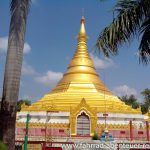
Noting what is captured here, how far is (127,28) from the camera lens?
884 cm

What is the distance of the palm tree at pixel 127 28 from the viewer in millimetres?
8688

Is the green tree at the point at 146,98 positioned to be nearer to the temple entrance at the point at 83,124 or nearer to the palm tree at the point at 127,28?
the temple entrance at the point at 83,124

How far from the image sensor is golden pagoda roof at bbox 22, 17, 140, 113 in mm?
35062

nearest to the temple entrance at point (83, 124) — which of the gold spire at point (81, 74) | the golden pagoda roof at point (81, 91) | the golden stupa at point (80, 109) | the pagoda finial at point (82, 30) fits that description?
the golden stupa at point (80, 109)

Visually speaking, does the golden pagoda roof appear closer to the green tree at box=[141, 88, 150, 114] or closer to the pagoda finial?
the pagoda finial

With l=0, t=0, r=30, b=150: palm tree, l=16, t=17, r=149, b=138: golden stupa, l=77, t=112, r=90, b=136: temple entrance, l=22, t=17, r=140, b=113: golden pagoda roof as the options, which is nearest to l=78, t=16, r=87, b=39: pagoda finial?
l=22, t=17, r=140, b=113: golden pagoda roof

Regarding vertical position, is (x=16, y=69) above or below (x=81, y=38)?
below

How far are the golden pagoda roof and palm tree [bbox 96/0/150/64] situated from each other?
2507cm

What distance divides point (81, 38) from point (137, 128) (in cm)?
1424

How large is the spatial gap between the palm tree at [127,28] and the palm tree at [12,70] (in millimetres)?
2045

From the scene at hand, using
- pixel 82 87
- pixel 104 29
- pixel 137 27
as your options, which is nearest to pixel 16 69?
pixel 104 29

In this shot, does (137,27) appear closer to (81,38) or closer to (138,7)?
(138,7)

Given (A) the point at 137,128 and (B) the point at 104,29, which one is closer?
(B) the point at 104,29

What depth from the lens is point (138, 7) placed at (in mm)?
8852
